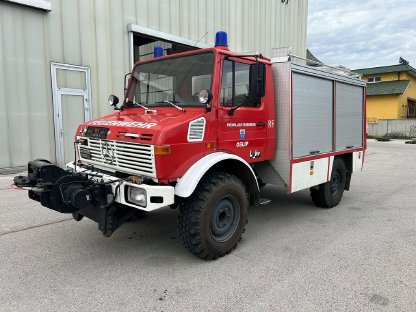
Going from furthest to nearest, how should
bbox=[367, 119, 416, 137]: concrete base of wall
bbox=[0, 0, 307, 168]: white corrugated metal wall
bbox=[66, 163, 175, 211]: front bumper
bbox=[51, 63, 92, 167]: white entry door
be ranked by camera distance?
bbox=[367, 119, 416, 137]: concrete base of wall → bbox=[51, 63, 92, 167]: white entry door → bbox=[0, 0, 307, 168]: white corrugated metal wall → bbox=[66, 163, 175, 211]: front bumper

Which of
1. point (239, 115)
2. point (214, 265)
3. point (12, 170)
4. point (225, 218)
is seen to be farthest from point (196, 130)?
point (12, 170)

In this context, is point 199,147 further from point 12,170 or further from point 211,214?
point 12,170

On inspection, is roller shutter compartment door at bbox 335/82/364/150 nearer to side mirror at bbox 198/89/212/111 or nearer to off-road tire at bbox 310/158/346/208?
off-road tire at bbox 310/158/346/208

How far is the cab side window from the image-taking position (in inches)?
164

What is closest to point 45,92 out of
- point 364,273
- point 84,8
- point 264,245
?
point 84,8

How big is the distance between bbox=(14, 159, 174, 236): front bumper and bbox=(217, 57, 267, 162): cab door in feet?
3.63

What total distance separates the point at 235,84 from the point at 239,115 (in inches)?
15.1

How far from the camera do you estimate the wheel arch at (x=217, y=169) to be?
3.59m

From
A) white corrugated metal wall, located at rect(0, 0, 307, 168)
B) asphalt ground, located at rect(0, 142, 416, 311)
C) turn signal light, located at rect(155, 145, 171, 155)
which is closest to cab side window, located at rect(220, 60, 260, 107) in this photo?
turn signal light, located at rect(155, 145, 171, 155)

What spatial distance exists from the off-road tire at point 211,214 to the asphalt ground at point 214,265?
192 millimetres

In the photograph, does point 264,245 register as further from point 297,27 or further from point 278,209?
point 297,27

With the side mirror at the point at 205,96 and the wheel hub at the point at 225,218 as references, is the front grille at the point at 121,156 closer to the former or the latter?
the side mirror at the point at 205,96

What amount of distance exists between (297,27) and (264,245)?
16.1 m

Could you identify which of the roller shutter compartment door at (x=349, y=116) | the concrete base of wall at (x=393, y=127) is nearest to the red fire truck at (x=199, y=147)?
the roller shutter compartment door at (x=349, y=116)
